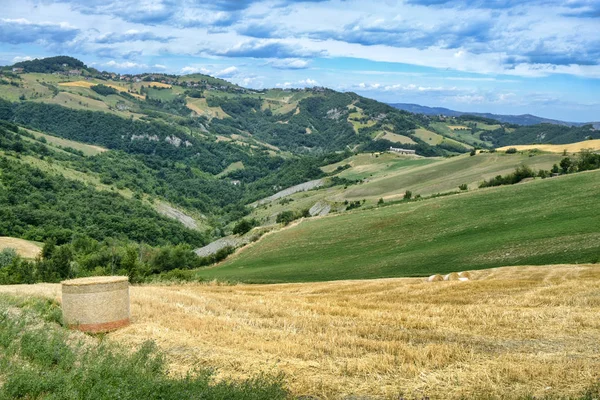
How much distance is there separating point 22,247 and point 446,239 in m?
73.9

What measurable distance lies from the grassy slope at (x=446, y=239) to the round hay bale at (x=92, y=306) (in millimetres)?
29587

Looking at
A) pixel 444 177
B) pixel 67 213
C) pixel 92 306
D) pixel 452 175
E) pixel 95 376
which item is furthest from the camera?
pixel 67 213

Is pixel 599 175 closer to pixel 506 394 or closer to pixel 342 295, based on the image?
pixel 342 295

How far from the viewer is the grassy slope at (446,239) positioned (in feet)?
143

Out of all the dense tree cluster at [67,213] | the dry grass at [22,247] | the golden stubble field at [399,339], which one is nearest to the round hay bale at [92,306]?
the golden stubble field at [399,339]

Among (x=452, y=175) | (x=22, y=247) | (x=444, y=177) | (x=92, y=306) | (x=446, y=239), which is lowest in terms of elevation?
(x=22, y=247)

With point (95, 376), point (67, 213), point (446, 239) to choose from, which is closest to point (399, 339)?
point (95, 376)

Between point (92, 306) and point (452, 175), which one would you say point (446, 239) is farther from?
point (452, 175)

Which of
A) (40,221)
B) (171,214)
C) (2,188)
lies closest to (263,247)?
(40,221)

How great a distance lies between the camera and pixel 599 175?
2589 inches

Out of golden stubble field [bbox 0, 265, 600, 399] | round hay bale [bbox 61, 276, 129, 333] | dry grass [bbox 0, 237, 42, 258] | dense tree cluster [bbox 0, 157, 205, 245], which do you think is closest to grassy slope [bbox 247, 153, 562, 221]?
dense tree cluster [bbox 0, 157, 205, 245]

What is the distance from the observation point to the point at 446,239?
54.8m

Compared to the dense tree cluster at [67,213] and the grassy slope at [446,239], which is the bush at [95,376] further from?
the dense tree cluster at [67,213]

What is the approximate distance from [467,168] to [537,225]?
8110 cm
